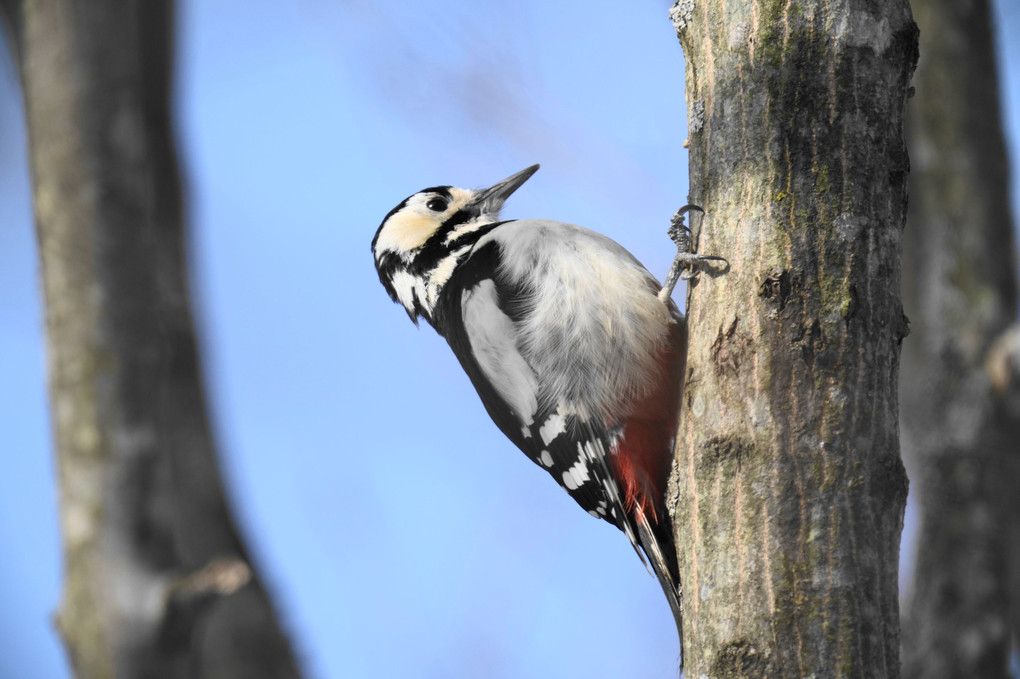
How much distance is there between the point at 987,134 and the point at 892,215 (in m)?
4.22

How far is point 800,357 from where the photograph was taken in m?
2.07

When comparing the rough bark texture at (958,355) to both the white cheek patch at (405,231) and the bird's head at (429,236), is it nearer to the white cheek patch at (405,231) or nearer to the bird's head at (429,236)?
the bird's head at (429,236)

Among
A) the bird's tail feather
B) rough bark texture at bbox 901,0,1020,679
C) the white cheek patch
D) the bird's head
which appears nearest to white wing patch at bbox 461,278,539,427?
the bird's head

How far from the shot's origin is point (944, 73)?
5.81m

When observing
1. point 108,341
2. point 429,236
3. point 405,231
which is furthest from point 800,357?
point 405,231

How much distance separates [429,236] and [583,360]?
1113mm

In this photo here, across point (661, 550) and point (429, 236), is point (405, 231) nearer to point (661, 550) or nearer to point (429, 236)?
point (429, 236)

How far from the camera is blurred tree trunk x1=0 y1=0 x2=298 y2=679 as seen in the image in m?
2.47

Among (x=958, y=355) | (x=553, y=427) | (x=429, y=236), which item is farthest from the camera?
(x=958, y=355)

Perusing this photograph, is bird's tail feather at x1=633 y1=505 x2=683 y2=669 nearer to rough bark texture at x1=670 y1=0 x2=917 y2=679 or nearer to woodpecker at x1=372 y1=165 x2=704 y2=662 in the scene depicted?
woodpecker at x1=372 y1=165 x2=704 y2=662

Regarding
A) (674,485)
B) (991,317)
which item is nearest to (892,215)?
(674,485)

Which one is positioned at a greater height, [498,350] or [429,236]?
[429,236]

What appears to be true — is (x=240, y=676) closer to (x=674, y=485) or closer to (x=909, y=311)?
(x=674, y=485)

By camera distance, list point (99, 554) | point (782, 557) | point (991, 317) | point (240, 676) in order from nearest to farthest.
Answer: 1. point (782, 557)
2. point (99, 554)
3. point (240, 676)
4. point (991, 317)
